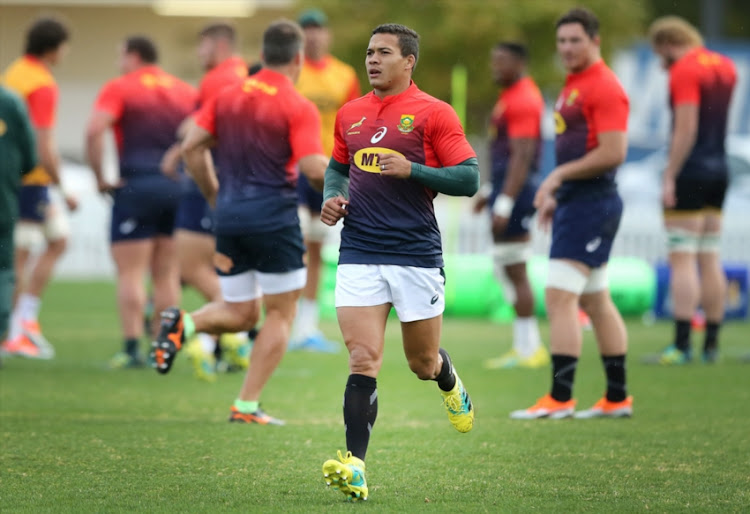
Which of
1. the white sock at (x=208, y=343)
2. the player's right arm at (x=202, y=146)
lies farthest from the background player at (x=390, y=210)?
the white sock at (x=208, y=343)

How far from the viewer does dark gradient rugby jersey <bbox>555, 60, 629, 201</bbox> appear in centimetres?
731

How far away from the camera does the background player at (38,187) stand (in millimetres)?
10305

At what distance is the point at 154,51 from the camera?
33.5 ft

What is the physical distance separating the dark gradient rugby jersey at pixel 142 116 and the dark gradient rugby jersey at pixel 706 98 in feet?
13.7

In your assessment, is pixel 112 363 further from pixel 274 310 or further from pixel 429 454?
pixel 429 454

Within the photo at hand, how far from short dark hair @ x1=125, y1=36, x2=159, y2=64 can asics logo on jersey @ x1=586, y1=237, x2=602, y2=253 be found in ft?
15.0

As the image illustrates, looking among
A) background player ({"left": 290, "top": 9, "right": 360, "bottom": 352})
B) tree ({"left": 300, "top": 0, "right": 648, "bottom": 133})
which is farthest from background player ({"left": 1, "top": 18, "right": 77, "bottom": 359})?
tree ({"left": 300, "top": 0, "right": 648, "bottom": 133})

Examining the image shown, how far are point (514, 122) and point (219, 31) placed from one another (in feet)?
8.70

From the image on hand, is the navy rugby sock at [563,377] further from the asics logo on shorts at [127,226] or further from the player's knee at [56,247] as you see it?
the player's knee at [56,247]

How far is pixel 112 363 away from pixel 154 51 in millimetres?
2703

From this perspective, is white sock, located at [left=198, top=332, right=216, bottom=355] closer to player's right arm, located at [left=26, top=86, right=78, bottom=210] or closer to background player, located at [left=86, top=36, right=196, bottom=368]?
background player, located at [left=86, top=36, right=196, bottom=368]

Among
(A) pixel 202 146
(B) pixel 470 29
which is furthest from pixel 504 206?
(B) pixel 470 29

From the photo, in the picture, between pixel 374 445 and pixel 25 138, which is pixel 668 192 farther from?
pixel 25 138

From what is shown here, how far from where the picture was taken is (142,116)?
33.1 feet
